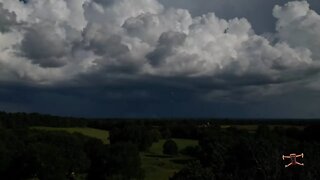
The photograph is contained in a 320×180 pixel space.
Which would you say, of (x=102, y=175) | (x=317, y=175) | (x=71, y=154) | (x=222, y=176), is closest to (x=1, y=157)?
(x=71, y=154)

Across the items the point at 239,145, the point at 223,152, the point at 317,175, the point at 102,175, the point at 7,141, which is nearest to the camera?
the point at 317,175

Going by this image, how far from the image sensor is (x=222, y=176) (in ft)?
280

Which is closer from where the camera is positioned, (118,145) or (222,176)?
(222,176)

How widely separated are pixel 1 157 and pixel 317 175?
4107 inches

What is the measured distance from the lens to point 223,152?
441ft

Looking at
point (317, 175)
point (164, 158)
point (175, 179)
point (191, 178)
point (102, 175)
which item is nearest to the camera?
point (317, 175)

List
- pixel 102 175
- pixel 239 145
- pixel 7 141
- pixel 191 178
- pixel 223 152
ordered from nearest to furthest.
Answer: pixel 191 178, pixel 239 145, pixel 223 152, pixel 102 175, pixel 7 141

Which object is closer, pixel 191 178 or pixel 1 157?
pixel 191 178

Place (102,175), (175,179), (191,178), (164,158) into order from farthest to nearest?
1. (164,158)
2. (102,175)
3. (175,179)
4. (191,178)

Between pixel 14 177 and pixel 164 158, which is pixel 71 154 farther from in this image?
pixel 164 158

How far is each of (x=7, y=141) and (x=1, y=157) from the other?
2265 cm

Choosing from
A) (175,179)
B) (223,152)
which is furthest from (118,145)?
(175,179)

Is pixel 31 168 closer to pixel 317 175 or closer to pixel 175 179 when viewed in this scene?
pixel 175 179

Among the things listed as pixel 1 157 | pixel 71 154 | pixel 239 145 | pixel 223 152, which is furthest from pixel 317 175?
pixel 1 157
